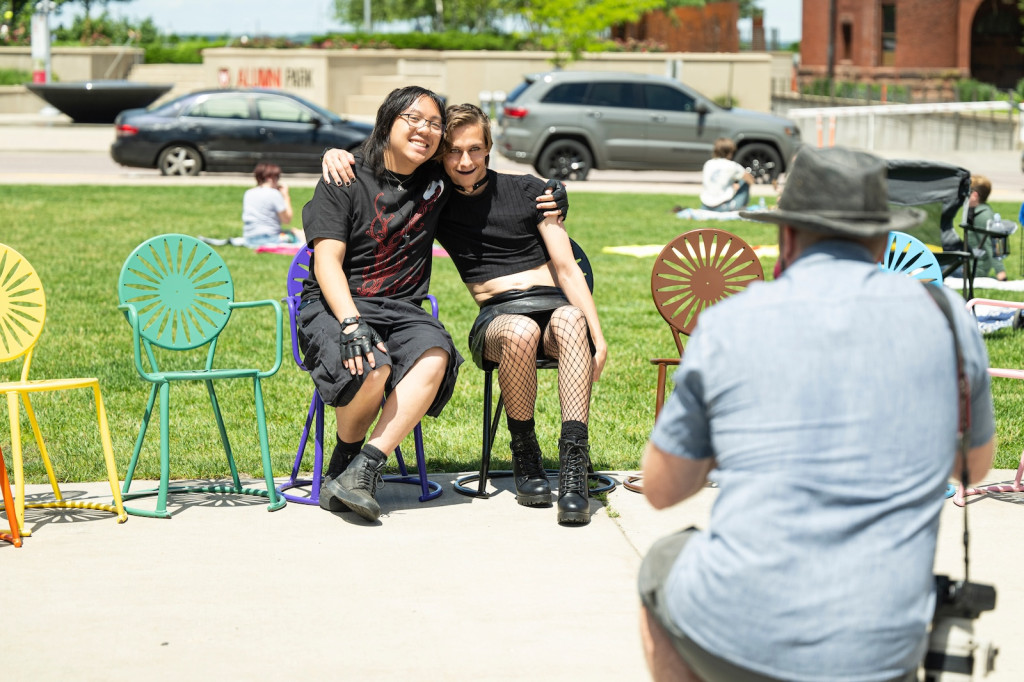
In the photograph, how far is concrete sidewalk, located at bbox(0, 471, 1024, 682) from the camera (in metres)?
3.64

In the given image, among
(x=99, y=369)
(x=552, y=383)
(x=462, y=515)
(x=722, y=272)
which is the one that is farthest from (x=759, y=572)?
(x=99, y=369)

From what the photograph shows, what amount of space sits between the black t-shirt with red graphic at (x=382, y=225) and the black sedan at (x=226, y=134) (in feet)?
49.9

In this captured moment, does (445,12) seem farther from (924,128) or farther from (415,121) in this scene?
(415,121)

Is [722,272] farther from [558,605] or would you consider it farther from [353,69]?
[353,69]

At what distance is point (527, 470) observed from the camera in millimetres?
5262

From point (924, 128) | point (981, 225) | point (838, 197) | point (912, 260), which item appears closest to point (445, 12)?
point (924, 128)

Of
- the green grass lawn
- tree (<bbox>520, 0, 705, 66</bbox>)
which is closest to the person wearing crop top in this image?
the green grass lawn

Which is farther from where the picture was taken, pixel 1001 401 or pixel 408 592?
pixel 1001 401

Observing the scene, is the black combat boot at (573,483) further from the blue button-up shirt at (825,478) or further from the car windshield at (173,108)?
the car windshield at (173,108)

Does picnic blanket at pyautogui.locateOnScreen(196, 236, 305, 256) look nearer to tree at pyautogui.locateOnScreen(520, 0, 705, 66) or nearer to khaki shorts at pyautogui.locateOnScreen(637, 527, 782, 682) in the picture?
khaki shorts at pyautogui.locateOnScreen(637, 527, 782, 682)

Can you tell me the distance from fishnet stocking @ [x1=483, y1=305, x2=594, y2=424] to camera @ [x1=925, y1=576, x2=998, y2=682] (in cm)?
267

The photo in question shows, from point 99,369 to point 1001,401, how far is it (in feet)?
17.2

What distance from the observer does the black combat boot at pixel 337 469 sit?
5.06 metres

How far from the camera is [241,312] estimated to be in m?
9.59
